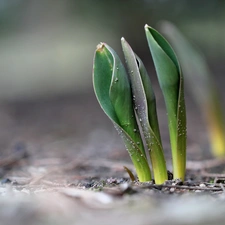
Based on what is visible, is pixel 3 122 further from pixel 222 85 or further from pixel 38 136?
pixel 222 85

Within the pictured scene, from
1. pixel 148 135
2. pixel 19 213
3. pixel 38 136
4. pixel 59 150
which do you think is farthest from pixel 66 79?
pixel 19 213

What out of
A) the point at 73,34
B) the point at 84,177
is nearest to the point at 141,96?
the point at 84,177

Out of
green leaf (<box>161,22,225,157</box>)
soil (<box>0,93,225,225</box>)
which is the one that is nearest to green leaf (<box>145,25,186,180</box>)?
soil (<box>0,93,225,225</box>)

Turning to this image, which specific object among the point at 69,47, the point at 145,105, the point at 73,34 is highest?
the point at 73,34

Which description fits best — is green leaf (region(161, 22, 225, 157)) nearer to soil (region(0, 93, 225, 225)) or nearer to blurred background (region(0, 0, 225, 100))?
soil (region(0, 93, 225, 225))

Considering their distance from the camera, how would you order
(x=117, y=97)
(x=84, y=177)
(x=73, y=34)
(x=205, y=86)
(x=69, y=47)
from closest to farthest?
(x=117, y=97), (x=84, y=177), (x=205, y=86), (x=73, y=34), (x=69, y=47)

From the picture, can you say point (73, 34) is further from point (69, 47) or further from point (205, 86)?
point (205, 86)
